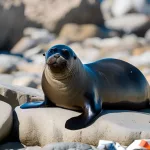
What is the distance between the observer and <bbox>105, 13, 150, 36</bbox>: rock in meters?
25.6

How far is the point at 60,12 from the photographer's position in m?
23.7

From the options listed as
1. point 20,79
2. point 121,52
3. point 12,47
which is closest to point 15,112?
point 20,79

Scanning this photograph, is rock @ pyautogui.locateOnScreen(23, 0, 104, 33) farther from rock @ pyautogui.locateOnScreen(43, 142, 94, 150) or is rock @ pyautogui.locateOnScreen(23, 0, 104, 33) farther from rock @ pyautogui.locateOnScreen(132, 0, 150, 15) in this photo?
rock @ pyautogui.locateOnScreen(43, 142, 94, 150)

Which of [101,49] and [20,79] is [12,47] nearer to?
[101,49]

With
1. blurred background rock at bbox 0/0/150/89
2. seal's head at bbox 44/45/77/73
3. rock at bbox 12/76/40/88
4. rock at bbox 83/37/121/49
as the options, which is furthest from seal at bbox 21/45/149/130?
rock at bbox 83/37/121/49

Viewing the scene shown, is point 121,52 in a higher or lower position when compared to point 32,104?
lower

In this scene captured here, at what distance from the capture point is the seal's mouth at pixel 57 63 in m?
4.99

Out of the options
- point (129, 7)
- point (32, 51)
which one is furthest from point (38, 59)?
point (129, 7)

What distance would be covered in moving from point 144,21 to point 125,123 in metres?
21.4

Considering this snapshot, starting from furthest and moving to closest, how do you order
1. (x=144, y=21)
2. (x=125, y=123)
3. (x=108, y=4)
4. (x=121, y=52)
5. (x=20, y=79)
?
(x=108, y=4) → (x=144, y=21) → (x=121, y=52) → (x=20, y=79) → (x=125, y=123)

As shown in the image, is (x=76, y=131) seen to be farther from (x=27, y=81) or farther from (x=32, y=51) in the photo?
(x=32, y=51)

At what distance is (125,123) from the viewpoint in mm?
5004

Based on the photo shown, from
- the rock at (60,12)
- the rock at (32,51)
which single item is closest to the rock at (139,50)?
the rock at (32,51)

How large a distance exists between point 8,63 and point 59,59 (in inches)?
507
